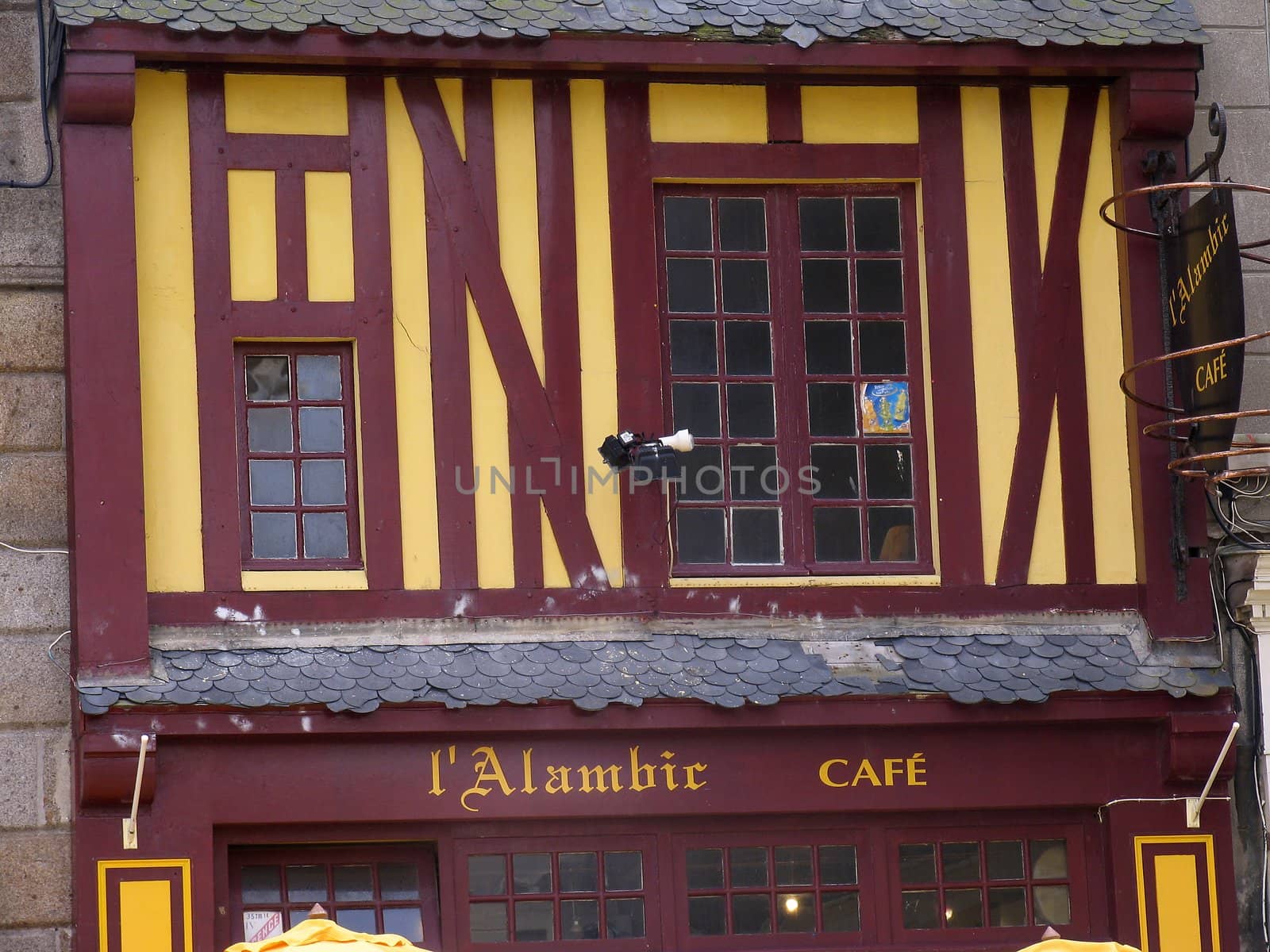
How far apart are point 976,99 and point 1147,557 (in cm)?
253

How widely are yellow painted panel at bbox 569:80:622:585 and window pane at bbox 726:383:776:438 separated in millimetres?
626

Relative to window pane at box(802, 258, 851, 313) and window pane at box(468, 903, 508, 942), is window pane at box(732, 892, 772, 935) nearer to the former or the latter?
window pane at box(468, 903, 508, 942)

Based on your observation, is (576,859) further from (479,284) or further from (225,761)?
(479,284)

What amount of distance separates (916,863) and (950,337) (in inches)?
105

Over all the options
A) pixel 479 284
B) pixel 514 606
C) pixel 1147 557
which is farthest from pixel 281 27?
pixel 1147 557

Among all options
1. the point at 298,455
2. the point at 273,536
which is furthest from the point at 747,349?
the point at 273,536

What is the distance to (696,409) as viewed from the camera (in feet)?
37.9

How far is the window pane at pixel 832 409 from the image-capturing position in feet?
38.1

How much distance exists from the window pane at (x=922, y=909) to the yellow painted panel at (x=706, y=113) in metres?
3.89

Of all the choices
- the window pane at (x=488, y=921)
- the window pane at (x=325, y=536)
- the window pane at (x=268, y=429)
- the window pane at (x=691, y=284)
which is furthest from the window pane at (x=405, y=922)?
the window pane at (x=691, y=284)

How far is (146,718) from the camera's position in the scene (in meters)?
10.5

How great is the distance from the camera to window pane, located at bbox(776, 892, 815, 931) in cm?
1112

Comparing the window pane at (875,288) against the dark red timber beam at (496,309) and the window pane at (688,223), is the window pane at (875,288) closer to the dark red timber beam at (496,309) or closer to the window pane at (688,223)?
the window pane at (688,223)

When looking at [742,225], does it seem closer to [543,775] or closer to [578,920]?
[543,775]
